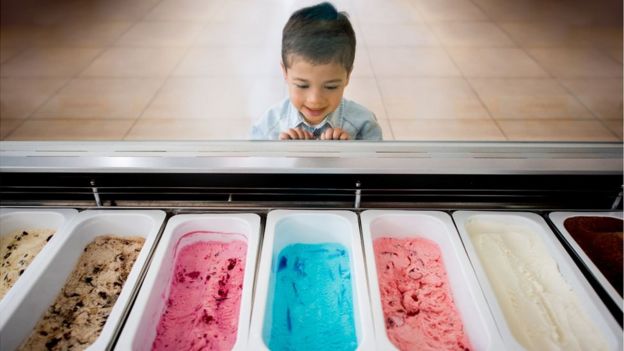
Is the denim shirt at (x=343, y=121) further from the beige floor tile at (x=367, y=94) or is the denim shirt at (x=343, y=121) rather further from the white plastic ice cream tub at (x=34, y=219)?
the beige floor tile at (x=367, y=94)

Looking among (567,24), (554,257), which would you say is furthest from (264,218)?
(567,24)

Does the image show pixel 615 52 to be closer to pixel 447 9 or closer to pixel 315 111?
pixel 447 9

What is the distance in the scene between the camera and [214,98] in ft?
9.16

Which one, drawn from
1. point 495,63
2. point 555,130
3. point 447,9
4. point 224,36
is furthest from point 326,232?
point 495,63

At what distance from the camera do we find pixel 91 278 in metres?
1.06

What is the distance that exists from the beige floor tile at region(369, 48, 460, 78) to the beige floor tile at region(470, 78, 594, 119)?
298mm

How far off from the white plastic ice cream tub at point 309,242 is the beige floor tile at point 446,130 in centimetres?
140

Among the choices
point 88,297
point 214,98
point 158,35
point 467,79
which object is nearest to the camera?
point 88,297

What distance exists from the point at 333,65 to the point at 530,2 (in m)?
2.33

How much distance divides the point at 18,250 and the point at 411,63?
2858 millimetres

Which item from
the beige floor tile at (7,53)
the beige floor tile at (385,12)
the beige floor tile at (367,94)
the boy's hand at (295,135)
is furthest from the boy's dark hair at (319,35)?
the beige floor tile at (7,53)

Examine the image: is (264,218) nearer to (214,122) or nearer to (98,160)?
(98,160)

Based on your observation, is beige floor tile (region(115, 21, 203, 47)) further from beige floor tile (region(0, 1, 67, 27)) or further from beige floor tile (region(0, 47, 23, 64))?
beige floor tile (region(0, 47, 23, 64))

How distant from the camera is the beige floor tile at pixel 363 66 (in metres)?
3.05
